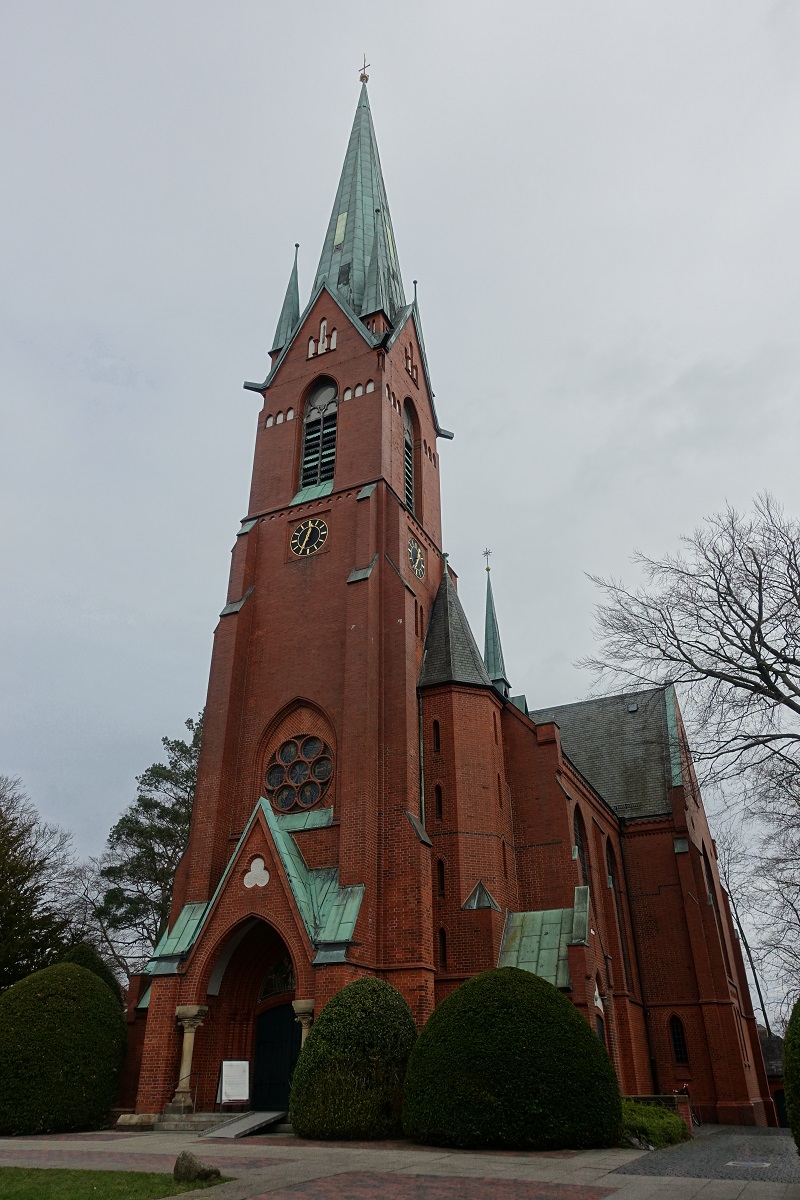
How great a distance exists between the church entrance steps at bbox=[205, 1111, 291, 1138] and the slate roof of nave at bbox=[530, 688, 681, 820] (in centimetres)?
1908

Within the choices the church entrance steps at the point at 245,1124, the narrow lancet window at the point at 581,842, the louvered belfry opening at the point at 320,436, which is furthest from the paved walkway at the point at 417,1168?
the louvered belfry opening at the point at 320,436

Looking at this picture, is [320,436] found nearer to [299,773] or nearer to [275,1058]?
[299,773]

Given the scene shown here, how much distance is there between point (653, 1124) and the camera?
15.9 m

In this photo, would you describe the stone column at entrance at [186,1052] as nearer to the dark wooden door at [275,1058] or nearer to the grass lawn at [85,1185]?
the dark wooden door at [275,1058]

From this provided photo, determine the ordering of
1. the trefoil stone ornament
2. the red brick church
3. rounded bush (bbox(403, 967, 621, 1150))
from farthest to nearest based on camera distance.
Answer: the trefoil stone ornament < the red brick church < rounded bush (bbox(403, 967, 621, 1150))

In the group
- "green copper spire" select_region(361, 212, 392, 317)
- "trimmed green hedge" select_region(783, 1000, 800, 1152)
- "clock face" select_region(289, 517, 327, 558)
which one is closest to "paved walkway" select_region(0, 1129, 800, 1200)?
"trimmed green hedge" select_region(783, 1000, 800, 1152)

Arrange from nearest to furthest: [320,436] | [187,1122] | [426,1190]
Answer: [426,1190], [187,1122], [320,436]

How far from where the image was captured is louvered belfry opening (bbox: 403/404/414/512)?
3060 cm

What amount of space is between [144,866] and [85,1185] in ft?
99.5

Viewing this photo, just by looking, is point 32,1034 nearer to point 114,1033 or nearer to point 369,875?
point 114,1033

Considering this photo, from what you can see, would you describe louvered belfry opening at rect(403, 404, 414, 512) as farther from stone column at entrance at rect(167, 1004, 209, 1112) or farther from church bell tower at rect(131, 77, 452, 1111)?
stone column at entrance at rect(167, 1004, 209, 1112)

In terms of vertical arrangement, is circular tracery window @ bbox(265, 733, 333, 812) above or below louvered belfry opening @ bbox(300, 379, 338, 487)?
below

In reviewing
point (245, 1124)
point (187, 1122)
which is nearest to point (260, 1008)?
point (187, 1122)

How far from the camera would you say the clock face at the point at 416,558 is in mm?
28141
